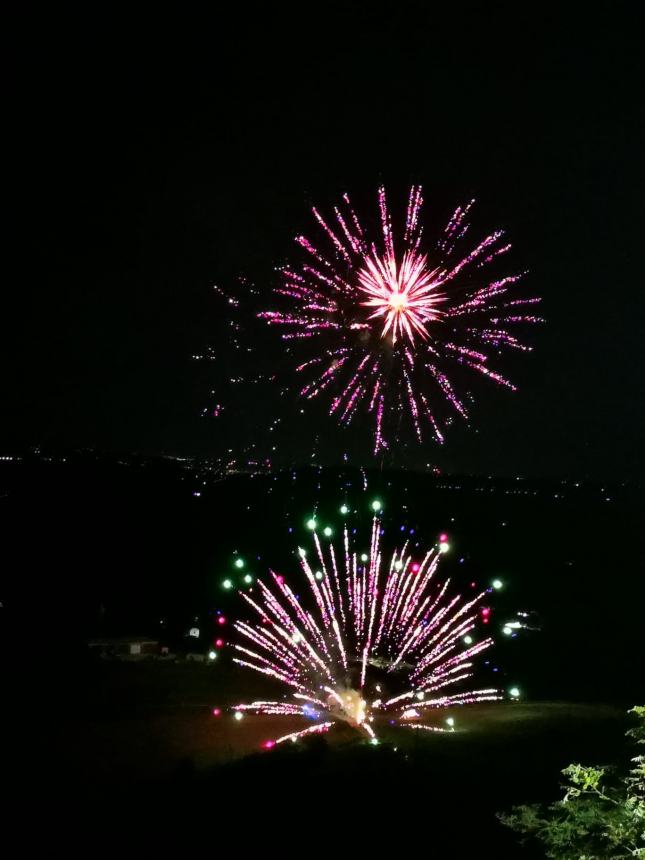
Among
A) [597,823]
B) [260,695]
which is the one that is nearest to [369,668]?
[260,695]

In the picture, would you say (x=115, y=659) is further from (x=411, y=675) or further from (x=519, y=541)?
(x=519, y=541)

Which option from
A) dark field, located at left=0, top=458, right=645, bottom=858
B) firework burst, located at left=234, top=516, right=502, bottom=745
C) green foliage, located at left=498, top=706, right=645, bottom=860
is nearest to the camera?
green foliage, located at left=498, top=706, right=645, bottom=860

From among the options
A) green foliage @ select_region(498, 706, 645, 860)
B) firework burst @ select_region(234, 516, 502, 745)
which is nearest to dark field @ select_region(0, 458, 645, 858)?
firework burst @ select_region(234, 516, 502, 745)

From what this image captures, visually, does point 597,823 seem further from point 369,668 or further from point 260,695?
point 260,695

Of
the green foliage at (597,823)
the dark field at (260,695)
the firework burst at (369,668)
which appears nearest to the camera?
the green foliage at (597,823)

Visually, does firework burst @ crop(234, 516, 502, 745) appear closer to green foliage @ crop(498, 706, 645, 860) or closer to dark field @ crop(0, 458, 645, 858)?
dark field @ crop(0, 458, 645, 858)

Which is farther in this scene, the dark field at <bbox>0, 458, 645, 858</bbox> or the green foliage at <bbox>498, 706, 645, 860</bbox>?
the dark field at <bbox>0, 458, 645, 858</bbox>

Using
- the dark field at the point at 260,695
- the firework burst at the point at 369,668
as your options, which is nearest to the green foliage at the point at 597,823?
the dark field at the point at 260,695

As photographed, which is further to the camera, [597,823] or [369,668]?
[369,668]

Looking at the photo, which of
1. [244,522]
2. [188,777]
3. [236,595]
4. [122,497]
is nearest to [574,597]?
[236,595]

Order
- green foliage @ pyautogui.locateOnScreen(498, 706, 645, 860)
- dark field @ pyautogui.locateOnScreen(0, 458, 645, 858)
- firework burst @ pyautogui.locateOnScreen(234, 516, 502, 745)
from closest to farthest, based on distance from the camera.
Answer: green foliage @ pyautogui.locateOnScreen(498, 706, 645, 860), dark field @ pyautogui.locateOnScreen(0, 458, 645, 858), firework burst @ pyautogui.locateOnScreen(234, 516, 502, 745)

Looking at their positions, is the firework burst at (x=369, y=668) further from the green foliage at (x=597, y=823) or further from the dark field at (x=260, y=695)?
the green foliage at (x=597, y=823)
